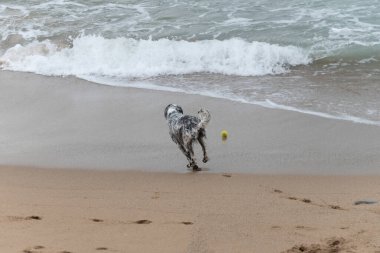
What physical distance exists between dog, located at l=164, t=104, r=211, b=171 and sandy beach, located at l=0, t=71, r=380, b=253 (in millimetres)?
240

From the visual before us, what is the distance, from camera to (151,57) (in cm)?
1248

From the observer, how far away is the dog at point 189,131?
709 cm

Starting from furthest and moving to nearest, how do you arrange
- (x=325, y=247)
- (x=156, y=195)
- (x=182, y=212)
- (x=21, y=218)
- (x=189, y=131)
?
(x=189, y=131) → (x=156, y=195) → (x=182, y=212) → (x=21, y=218) → (x=325, y=247)

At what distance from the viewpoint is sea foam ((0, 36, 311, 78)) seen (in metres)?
11.8

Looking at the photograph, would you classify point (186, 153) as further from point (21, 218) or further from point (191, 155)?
point (21, 218)

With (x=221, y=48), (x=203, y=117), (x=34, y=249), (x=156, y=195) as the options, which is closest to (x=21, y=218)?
(x=34, y=249)

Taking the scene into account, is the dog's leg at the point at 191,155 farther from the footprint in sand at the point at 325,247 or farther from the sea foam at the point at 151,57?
the sea foam at the point at 151,57

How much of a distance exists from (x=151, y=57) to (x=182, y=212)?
23.2ft

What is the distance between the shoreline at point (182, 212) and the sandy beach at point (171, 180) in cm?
1

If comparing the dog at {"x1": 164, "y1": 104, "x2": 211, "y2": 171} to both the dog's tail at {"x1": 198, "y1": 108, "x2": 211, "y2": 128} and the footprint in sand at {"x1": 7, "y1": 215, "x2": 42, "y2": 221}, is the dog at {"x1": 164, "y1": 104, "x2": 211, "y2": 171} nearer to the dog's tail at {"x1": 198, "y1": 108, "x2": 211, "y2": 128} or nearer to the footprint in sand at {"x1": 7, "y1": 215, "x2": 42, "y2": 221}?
the dog's tail at {"x1": 198, "y1": 108, "x2": 211, "y2": 128}

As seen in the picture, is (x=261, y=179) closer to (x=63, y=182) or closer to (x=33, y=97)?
(x=63, y=182)

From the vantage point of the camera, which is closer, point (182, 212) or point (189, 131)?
point (182, 212)

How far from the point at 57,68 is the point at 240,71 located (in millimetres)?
4072

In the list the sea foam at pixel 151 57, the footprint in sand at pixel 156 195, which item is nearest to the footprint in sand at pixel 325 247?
the footprint in sand at pixel 156 195
